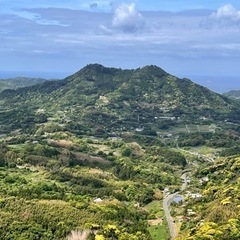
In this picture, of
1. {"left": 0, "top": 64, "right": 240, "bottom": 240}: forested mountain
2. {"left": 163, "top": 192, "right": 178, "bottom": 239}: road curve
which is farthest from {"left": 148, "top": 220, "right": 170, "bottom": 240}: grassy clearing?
{"left": 163, "top": 192, "right": 178, "bottom": 239}: road curve

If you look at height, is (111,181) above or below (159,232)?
below

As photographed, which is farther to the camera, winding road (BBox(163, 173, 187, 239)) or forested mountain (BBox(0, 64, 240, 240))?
winding road (BBox(163, 173, 187, 239))

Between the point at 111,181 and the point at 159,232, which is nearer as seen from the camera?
the point at 159,232

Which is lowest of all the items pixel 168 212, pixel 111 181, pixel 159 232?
pixel 111 181

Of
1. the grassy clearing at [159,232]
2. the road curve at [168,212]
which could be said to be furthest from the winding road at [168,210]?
the grassy clearing at [159,232]

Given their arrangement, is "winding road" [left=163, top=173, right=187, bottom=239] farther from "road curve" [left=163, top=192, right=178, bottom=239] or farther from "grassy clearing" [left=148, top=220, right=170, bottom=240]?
"grassy clearing" [left=148, top=220, right=170, bottom=240]

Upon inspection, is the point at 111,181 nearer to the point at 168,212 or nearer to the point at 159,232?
the point at 168,212

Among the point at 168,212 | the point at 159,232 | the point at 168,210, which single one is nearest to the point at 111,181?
the point at 168,210

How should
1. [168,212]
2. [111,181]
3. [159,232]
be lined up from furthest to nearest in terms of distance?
[111,181]
[168,212]
[159,232]

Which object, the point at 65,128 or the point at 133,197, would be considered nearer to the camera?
the point at 133,197

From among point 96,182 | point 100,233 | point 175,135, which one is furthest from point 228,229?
point 175,135

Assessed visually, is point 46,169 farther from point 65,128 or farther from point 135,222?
point 65,128
